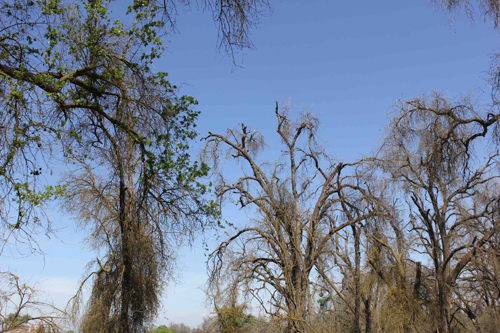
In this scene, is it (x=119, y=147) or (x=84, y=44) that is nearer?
(x=84, y=44)

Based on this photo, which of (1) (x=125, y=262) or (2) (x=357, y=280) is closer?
(1) (x=125, y=262)

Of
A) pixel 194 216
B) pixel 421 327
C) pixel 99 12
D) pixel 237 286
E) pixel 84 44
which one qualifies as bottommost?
pixel 421 327

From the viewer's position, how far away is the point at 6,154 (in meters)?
5.87

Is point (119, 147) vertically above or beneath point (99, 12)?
beneath

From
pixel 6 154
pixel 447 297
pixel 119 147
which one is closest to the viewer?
pixel 6 154

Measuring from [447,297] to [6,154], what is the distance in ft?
46.1

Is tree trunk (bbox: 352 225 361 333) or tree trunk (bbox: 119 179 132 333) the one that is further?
tree trunk (bbox: 352 225 361 333)

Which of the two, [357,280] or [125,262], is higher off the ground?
[125,262]

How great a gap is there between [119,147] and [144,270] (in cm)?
719

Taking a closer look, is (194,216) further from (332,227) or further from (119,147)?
(332,227)

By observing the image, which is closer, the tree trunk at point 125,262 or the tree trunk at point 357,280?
the tree trunk at point 125,262

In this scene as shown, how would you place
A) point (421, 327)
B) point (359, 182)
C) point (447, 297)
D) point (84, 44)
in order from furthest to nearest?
point (359, 182) < point (447, 297) < point (421, 327) < point (84, 44)

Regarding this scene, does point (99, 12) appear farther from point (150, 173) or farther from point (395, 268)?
point (395, 268)

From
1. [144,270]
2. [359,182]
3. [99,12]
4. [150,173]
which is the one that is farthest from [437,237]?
[99,12]
